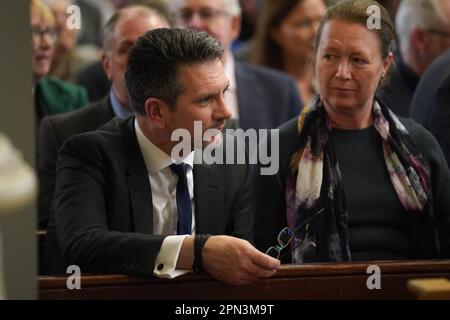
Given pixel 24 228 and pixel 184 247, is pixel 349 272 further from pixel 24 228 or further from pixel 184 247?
pixel 24 228

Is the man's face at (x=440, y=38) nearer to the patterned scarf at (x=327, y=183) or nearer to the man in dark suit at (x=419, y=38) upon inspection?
the man in dark suit at (x=419, y=38)

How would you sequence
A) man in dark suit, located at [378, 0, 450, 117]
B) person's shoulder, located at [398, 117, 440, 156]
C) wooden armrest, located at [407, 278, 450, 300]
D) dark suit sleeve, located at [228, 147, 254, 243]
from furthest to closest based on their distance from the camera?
man in dark suit, located at [378, 0, 450, 117] < person's shoulder, located at [398, 117, 440, 156] < dark suit sleeve, located at [228, 147, 254, 243] < wooden armrest, located at [407, 278, 450, 300]

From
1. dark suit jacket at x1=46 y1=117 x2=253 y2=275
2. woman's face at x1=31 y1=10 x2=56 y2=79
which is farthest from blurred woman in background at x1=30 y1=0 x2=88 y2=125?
dark suit jacket at x1=46 y1=117 x2=253 y2=275

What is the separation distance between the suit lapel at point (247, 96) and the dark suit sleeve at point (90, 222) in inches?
45.1

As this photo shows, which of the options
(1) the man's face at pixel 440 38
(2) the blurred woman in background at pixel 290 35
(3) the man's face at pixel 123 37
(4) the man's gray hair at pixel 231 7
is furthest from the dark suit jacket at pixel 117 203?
(2) the blurred woman in background at pixel 290 35

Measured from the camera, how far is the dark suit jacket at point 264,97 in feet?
12.5

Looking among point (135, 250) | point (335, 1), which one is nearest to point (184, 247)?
point (135, 250)

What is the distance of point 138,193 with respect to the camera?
8.82 feet

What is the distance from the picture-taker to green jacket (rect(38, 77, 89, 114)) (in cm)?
362

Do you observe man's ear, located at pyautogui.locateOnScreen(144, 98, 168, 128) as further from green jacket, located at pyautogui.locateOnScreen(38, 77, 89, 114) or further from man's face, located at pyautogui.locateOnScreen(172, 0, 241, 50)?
man's face, located at pyautogui.locateOnScreen(172, 0, 241, 50)

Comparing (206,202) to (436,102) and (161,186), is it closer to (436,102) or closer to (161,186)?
(161,186)

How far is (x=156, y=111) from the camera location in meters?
2.72

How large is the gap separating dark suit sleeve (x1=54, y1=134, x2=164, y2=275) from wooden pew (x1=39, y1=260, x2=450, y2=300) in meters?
0.05
